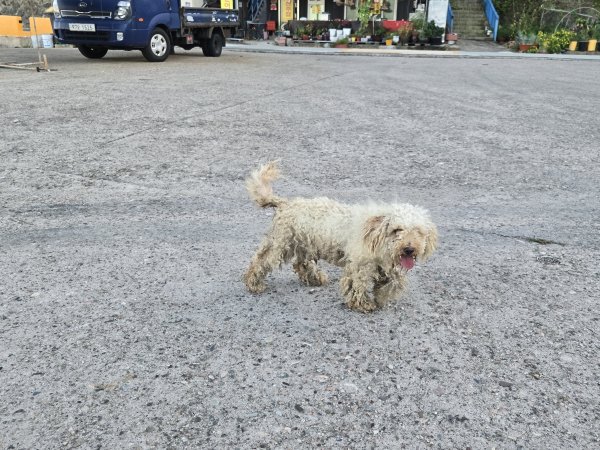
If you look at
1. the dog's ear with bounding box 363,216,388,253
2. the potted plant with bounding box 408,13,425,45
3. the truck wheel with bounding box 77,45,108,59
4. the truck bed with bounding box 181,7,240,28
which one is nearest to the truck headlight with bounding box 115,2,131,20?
the truck bed with bounding box 181,7,240,28

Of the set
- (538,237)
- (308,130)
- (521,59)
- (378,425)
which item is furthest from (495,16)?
(378,425)

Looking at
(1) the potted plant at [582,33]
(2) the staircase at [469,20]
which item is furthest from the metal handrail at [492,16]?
(1) the potted plant at [582,33]

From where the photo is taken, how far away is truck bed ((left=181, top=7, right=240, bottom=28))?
17222 millimetres

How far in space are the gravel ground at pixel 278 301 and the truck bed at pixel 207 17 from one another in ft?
32.7

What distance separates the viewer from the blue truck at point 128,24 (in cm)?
1505

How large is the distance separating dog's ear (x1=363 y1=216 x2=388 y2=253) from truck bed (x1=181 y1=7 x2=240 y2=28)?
15752 mm

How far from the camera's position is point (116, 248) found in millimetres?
4363

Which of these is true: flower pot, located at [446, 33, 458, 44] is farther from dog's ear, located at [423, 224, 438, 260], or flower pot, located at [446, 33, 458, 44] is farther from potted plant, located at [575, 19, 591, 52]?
dog's ear, located at [423, 224, 438, 260]

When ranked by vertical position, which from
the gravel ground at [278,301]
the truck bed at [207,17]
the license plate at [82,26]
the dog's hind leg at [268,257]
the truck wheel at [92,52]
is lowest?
the gravel ground at [278,301]

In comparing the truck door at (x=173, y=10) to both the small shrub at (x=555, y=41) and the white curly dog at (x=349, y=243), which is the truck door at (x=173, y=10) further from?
the small shrub at (x=555, y=41)

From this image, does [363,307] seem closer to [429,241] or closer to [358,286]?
[358,286]

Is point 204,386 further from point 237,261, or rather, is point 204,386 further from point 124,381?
point 237,261

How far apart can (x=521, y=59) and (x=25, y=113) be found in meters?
20.9

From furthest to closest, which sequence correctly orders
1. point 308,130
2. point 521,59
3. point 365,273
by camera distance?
point 521,59
point 308,130
point 365,273
